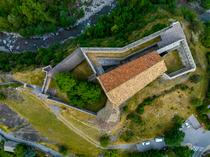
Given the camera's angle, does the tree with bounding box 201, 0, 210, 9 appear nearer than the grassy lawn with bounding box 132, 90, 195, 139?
No

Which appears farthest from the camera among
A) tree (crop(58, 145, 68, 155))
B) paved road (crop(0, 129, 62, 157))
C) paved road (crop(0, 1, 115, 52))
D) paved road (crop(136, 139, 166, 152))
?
paved road (crop(0, 1, 115, 52))

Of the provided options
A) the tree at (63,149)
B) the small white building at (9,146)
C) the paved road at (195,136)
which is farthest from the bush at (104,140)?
the small white building at (9,146)

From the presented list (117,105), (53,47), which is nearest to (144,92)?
(117,105)

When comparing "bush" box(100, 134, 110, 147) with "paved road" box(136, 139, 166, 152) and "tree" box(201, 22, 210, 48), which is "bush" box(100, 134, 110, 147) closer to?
"paved road" box(136, 139, 166, 152)

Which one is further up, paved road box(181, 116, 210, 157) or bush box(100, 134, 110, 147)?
bush box(100, 134, 110, 147)

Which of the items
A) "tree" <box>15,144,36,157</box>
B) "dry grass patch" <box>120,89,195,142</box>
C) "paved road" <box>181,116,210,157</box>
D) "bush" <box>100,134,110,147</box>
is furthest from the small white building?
"paved road" <box>181,116,210,157</box>

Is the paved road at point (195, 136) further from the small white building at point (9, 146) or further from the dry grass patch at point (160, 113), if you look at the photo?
the small white building at point (9, 146)

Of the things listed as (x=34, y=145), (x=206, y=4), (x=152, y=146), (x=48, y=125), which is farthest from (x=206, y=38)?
(x=34, y=145)
